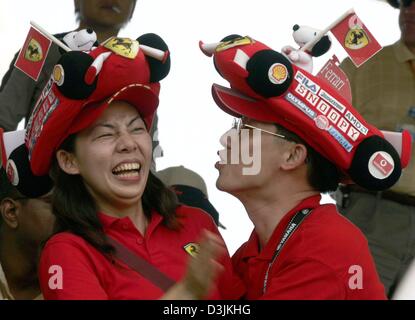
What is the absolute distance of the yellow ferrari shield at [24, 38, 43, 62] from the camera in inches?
121

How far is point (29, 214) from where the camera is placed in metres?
3.87

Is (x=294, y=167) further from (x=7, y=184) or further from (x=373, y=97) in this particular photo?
(x=7, y=184)

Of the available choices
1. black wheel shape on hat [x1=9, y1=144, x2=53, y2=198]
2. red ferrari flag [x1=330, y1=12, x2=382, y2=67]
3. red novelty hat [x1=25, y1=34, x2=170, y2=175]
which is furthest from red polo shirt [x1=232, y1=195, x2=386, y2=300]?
black wheel shape on hat [x1=9, y1=144, x2=53, y2=198]

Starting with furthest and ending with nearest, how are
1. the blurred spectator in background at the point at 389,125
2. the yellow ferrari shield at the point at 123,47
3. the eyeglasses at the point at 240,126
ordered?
1. the blurred spectator in background at the point at 389,125
2. the eyeglasses at the point at 240,126
3. the yellow ferrari shield at the point at 123,47

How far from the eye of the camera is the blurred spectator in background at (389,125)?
12.5 feet

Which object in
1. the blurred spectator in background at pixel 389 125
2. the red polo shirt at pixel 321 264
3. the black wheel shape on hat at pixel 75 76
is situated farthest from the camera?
the blurred spectator in background at pixel 389 125

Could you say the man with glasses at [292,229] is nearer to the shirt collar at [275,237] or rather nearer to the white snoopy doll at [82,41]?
the shirt collar at [275,237]

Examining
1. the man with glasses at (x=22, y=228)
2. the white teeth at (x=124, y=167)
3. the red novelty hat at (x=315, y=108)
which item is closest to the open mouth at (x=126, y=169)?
the white teeth at (x=124, y=167)

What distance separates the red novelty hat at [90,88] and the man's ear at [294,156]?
0.42m

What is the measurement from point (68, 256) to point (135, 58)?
1.94 feet

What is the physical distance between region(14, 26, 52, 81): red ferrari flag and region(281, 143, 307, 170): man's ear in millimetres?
780

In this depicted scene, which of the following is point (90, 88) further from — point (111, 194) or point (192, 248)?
point (192, 248)

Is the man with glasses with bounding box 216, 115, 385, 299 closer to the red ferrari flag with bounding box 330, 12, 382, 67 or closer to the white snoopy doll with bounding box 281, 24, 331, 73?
the white snoopy doll with bounding box 281, 24, 331, 73
